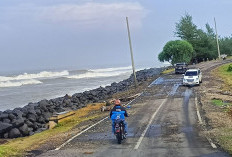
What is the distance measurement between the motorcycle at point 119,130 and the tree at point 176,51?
5800 cm

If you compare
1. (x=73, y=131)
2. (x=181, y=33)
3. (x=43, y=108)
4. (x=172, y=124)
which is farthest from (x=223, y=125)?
(x=181, y=33)

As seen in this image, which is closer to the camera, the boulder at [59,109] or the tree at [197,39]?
the boulder at [59,109]

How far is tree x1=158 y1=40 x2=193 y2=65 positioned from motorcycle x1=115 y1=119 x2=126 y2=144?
5800 centimetres

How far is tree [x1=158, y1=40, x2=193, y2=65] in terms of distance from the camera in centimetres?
7156

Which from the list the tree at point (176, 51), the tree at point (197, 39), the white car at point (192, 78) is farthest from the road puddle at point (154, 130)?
the tree at point (197, 39)

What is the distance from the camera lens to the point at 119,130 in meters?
14.8

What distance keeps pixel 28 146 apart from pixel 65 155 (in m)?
3.87

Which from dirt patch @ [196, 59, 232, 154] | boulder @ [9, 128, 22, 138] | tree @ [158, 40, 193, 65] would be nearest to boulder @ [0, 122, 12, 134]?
boulder @ [9, 128, 22, 138]

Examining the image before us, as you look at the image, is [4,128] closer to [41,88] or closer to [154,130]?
[154,130]

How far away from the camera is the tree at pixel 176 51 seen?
235 ft

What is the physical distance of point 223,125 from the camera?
1711 centimetres

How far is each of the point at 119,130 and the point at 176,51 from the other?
5910 cm

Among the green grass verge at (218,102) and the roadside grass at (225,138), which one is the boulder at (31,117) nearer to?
the green grass verge at (218,102)

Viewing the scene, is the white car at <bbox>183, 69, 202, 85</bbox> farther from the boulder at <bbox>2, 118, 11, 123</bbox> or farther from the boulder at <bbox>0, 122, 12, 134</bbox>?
the boulder at <bbox>0, 122, 12, 134</bbox>
